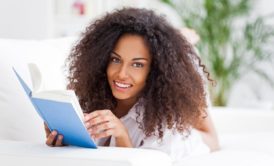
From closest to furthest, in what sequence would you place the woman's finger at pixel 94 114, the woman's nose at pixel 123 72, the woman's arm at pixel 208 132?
the woman's finger at pixel 94 114, the woman's nose at pixel 123 72, the woman's arm at pixel 208 132

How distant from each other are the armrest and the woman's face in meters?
0.25

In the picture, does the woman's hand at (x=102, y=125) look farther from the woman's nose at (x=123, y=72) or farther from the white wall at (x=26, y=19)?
the white wall at (x=26, y=19)

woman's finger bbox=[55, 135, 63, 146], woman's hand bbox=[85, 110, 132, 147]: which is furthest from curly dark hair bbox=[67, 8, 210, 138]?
woman's finger bbox=[55, 135, 63, 146]

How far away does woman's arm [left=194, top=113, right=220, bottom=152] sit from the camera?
2.34 meters

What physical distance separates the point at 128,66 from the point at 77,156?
1.24 ft

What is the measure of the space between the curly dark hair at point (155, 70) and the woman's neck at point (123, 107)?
0.16ft

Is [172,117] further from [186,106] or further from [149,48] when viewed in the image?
[149,48]

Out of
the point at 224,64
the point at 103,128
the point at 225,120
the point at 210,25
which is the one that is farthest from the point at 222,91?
the point at 103,128

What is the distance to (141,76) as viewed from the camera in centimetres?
184

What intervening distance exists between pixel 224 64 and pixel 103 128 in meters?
3.01

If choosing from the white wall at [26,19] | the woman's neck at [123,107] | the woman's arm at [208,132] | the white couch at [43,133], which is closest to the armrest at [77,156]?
the white couch at [43,133]

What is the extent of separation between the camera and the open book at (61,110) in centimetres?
152

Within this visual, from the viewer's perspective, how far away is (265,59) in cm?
466

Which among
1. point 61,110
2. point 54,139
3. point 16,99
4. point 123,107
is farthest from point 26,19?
point 61,110
